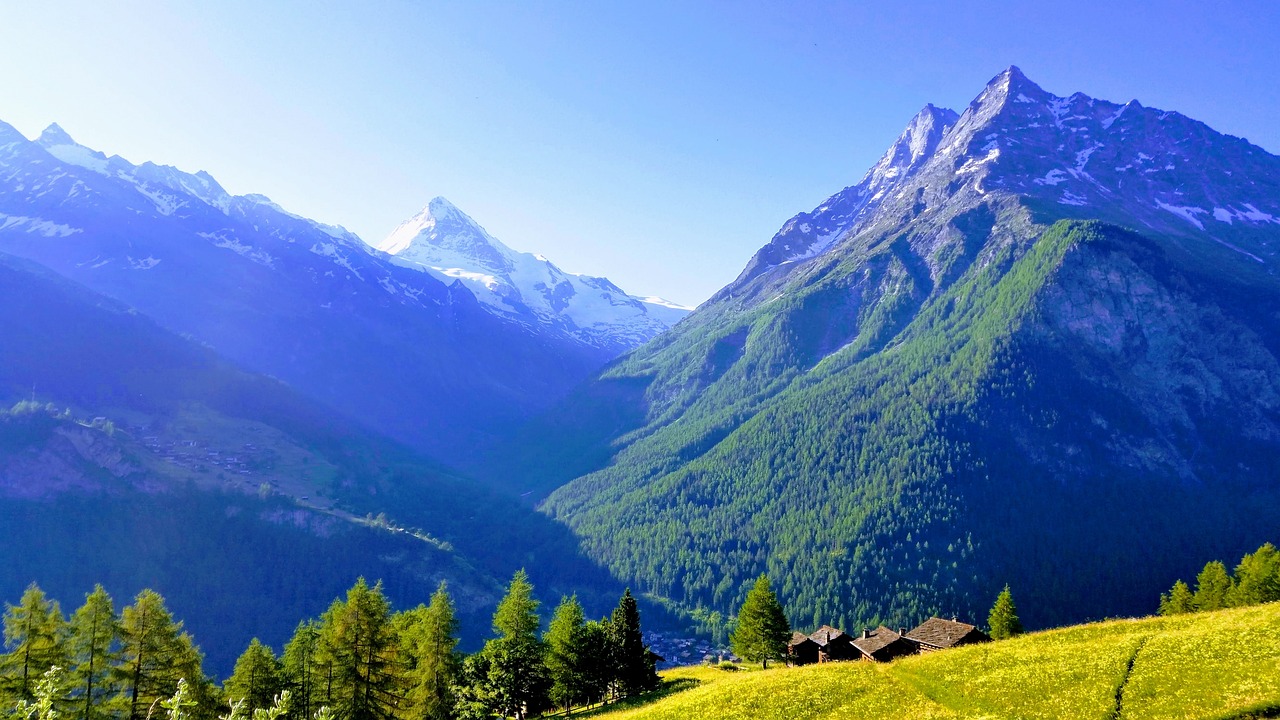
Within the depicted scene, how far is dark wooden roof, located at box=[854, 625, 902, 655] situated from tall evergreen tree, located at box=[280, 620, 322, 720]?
55697 millimetres

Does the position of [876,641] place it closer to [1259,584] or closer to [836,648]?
[836,648]

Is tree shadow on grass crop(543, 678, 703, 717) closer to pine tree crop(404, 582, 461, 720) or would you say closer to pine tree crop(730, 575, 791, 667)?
pine tree crop(404, 582, 461, 720)

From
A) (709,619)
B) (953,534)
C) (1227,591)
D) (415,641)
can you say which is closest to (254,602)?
(709,619)

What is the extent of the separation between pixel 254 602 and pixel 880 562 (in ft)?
595

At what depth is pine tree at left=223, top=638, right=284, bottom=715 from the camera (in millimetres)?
58406

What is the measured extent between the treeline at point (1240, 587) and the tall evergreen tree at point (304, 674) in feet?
315

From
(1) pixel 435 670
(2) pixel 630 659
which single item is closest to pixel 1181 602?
(2) pixel 630 659

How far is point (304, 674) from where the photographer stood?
57594 millimetres

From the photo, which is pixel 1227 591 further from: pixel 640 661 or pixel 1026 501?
pixel 1026 501

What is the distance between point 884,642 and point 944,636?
6.47m

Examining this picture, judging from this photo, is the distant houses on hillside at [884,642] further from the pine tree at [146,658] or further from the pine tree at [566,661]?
the pine tree at [146,658]

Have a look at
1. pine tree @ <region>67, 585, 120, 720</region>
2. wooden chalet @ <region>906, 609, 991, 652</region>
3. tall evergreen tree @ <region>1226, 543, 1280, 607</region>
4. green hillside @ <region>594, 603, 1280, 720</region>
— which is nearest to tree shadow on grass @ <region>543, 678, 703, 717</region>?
Result: green hillside @ <region>594, 603, 1280, 720</region>

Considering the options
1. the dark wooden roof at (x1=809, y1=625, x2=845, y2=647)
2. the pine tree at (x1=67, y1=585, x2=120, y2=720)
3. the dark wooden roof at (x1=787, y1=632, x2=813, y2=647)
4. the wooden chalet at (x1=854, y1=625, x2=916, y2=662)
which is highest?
the pine tree at (x1=67, y1=585, x2=120, y2=720)

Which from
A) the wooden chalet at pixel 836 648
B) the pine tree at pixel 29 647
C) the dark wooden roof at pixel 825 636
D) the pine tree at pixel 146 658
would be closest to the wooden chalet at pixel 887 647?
the wooden chalet at pixel 836 648
